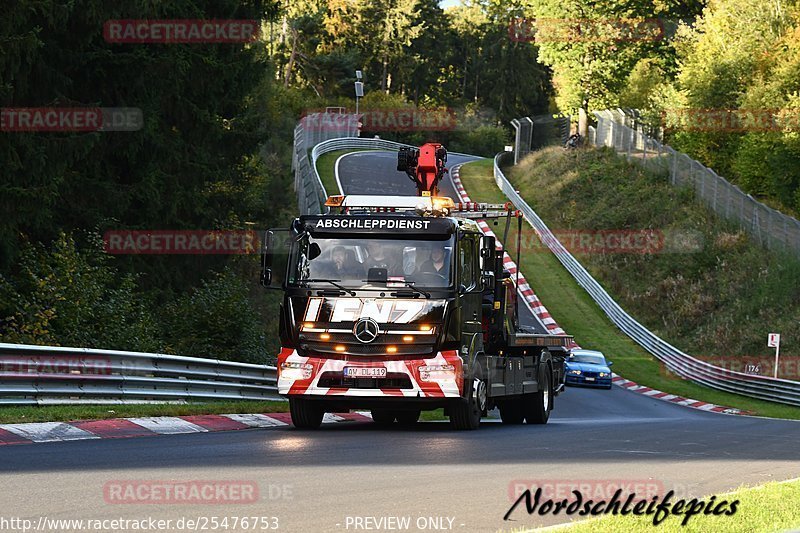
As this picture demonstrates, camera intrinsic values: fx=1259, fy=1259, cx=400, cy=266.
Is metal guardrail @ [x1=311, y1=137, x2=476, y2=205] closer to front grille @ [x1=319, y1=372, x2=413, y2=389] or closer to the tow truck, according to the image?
the tow truck

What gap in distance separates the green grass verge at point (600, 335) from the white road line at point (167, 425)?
2129 cm

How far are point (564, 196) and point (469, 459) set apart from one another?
173 feet

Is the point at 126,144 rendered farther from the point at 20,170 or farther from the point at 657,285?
the point at 657,285

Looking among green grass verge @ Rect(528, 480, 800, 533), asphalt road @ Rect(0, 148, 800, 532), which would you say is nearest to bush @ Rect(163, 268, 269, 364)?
asphalt road @ Rect(0, 148, 800, 532)

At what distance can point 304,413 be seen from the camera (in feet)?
58.5

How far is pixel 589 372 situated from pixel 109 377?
23126 millimetres

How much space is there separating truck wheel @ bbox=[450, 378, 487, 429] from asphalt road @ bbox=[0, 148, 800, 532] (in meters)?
0.32

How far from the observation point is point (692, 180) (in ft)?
188

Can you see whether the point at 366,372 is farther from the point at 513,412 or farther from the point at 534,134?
the point at 534,134

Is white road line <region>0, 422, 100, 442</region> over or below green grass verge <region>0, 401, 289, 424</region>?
over

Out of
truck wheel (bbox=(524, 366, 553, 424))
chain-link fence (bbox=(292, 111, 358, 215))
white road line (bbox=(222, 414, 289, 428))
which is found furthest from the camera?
chain-link fence (bbox=(292, 111, 358, 215))

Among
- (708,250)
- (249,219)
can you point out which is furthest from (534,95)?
(249,219)

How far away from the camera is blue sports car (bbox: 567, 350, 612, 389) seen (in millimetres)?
38281

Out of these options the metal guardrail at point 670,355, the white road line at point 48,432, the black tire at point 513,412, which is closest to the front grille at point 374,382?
the white road line at point 48,432
